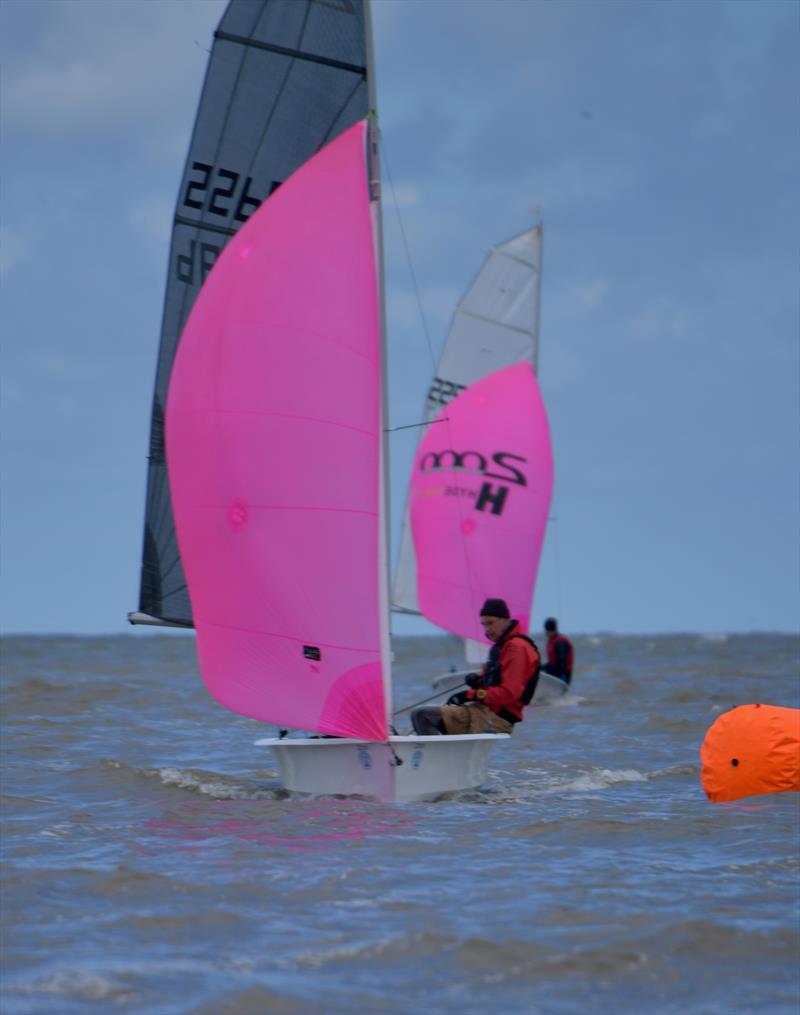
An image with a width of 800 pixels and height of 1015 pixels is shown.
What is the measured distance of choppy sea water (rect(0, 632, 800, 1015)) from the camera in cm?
565

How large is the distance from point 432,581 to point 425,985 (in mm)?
15597

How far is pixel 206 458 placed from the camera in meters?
9.59

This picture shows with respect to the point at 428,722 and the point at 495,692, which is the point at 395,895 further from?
the point at 495,692

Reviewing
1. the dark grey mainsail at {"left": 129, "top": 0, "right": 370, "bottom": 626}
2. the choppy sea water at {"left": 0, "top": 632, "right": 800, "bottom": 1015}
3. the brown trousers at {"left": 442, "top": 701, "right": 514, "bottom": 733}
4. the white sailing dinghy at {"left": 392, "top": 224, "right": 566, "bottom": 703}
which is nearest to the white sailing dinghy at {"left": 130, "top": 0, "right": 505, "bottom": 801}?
the brown trousers at {"left": 442, "top": 701, "right": 514, "bottom": 733}

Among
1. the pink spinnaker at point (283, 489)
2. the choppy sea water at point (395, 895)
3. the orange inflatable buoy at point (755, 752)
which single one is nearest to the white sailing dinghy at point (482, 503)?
the choppy sea water at point (395, 895)

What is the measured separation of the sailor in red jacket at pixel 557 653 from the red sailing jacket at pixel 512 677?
8.70 meters

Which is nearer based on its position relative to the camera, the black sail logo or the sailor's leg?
the sailor's leg

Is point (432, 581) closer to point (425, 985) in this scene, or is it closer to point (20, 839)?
point (20, 839)

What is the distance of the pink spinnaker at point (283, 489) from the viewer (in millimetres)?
9500

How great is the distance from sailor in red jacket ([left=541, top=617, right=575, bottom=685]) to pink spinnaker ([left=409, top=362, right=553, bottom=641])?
741mm

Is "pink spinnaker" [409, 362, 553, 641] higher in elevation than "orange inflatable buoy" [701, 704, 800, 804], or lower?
higher

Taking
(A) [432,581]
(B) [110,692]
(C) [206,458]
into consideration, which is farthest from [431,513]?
(C) [206,458]

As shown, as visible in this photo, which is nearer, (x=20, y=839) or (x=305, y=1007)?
(x=305, y=1007)

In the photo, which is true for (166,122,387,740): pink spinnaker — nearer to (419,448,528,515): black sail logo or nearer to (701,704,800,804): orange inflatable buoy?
(701,704,800,804): orange inflatable buoy
